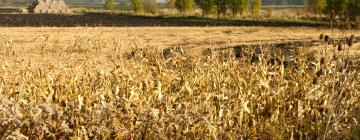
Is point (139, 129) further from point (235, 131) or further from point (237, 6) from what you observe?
point (237, 6)

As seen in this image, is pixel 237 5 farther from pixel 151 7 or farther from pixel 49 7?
pixel 49 7

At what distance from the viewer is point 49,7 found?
7862 cm

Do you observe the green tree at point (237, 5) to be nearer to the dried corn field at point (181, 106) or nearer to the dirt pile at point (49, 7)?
the dirt pile at point (49, 7)

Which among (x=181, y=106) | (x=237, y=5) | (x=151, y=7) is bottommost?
(x=181, y=106)

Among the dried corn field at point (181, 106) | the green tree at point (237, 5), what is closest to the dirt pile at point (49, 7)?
the green tree at point (237, 5)

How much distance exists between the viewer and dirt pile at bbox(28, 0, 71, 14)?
76750 mm

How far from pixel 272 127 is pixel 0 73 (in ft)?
12.6

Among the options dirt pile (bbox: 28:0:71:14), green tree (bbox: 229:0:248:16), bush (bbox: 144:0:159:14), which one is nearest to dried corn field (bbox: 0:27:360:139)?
green tree (bbox: 229:0:248:16)

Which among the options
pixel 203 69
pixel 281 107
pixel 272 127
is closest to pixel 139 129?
pixel 272 127

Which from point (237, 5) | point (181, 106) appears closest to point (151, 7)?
point (237, 5)

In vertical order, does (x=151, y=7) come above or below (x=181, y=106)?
above

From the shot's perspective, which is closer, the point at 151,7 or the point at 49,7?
the point at 49,7

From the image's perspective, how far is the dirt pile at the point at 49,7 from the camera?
252ft

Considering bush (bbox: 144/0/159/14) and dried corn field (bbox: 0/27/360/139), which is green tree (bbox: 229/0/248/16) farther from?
dried corn field (bbox: 0/27/360/139)
